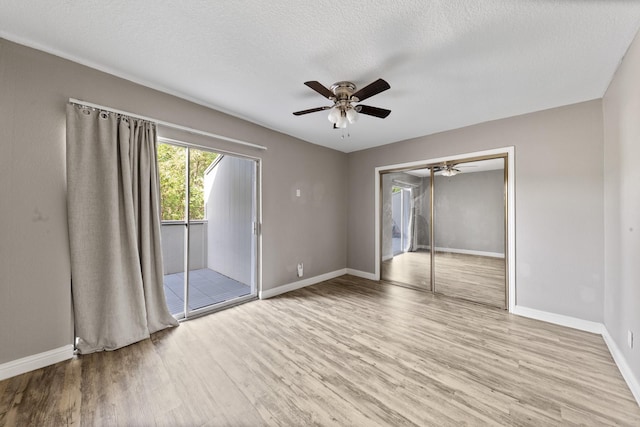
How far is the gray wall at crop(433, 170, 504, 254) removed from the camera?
3.35 metres

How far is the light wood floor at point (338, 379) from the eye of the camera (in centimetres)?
152

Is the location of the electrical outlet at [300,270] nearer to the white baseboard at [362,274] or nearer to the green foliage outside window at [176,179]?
the white baseboard at [362,274]

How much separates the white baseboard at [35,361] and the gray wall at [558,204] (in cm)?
484

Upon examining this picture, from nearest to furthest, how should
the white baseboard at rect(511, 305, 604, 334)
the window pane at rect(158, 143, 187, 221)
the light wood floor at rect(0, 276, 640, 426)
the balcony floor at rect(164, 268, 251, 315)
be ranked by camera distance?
the light wood floor at rect(0, 276, 640, 426) → the white baseboard at rect(511, 305, 604, 334) → the window pane at rect(158, 143, 187, 221) → the balcony floor at rect(164, 268, 251, 315)

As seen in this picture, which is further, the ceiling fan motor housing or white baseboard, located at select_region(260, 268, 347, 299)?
white baseboard, located at select_region(260, 268, 347, 299)

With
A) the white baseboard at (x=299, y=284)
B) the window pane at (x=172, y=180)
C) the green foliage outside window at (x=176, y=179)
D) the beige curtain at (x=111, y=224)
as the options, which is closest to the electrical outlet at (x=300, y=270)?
the white baseboard at (x=299, y=284)

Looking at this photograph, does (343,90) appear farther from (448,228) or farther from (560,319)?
(560,319)

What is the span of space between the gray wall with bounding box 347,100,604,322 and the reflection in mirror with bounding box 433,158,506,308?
0.28 m

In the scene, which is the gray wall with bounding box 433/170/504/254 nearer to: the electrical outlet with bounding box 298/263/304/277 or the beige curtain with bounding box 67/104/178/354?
the electrical outlet with bounding box 298/263/304/277

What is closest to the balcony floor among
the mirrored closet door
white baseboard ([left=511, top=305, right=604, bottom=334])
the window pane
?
the window pane

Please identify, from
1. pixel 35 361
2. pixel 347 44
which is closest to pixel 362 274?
pixel 347 44

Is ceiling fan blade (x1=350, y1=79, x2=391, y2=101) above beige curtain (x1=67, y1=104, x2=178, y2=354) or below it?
above

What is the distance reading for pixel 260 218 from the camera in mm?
3580

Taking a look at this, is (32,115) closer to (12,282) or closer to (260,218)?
(12,282)
